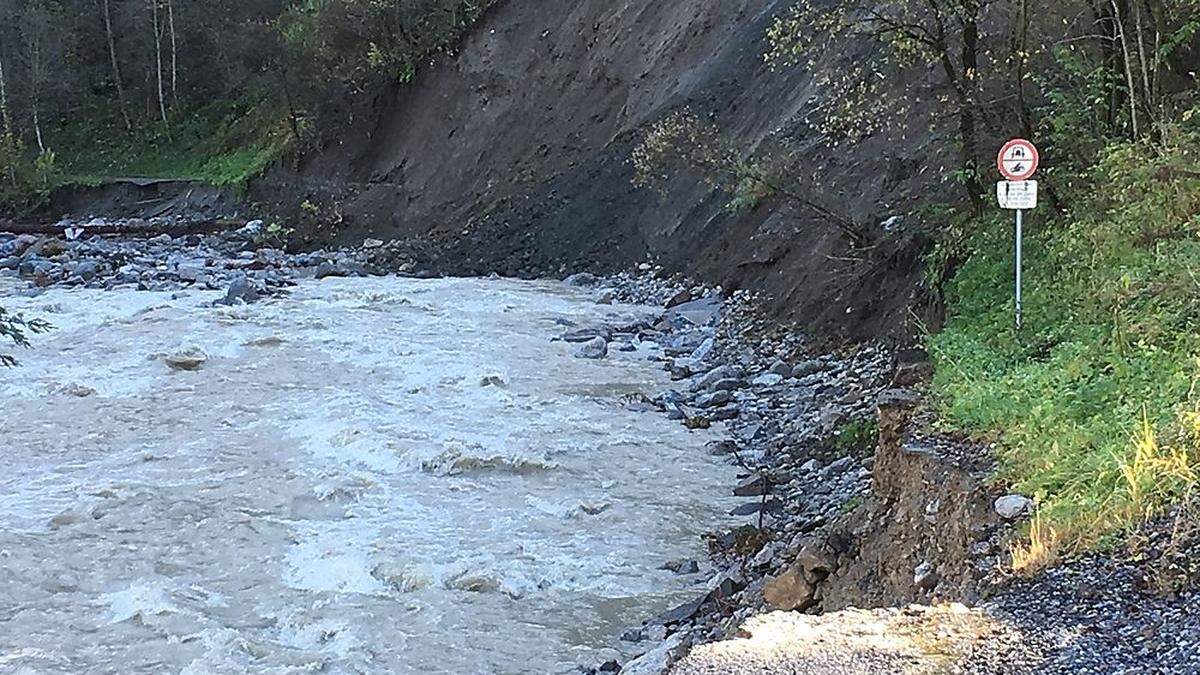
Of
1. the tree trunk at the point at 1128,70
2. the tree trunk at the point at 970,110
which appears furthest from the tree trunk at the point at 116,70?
the tree trunk at the point at 1128,70

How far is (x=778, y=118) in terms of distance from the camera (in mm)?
19594

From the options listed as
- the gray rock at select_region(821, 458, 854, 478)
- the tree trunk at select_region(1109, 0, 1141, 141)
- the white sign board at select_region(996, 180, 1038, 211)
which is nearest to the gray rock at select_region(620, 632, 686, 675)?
the gray rock at select_region(821, 458, 854, 478)

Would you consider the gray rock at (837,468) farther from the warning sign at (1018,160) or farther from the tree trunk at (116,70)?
the tree trunk at (116,70)

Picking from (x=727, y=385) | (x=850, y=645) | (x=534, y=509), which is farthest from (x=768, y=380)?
(x=850, y=645)

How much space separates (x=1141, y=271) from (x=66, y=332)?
553 inches

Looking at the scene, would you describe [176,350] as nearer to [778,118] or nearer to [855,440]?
[855,440]

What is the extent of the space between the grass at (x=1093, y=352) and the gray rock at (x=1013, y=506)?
56 mm

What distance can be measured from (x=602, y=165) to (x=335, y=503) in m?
14.6

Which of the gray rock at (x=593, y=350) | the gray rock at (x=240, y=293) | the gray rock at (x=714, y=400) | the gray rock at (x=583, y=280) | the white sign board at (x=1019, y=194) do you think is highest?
the white sign board at (x=1019, y=194)

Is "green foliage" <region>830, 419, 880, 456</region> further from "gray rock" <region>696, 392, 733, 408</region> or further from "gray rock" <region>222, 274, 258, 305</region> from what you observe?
"gray rock" <region>222, 274, 258, 305</region>

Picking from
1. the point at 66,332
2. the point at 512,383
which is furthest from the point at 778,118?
the point at 66,332

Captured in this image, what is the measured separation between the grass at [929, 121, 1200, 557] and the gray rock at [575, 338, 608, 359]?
5589 millimetres

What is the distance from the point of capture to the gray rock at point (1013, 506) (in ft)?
16.8

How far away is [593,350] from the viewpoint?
1486 cm
